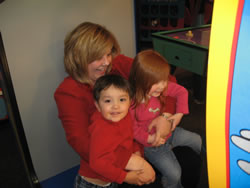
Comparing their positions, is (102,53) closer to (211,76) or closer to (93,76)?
(93,76)

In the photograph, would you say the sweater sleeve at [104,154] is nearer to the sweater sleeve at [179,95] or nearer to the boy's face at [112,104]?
the boy's face at [112,104]

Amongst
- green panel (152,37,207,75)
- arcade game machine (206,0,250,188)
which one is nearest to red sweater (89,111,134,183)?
arcade game machine (206,0,250,188)

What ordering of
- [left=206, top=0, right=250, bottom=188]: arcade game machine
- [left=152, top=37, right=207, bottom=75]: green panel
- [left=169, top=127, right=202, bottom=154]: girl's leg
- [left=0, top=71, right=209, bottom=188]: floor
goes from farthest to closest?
1. [left=152, top=37, right=207, bottom=75]: green panel
2. [left=0, top=71, right=209, bottom=188]: floor
3. [left=169, top=127, right=202, bottom=154]: girl's leg
4. [left=206, top=0, right=250, bottom=188]: arcade game machine

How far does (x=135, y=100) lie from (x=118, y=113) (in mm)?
197

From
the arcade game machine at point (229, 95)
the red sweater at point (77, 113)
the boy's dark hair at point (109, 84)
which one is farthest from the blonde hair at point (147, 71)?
the arcade game machine at point (229, 95)

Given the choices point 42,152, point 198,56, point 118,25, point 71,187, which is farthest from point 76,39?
point 198,56

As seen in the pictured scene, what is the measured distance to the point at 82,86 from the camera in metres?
1.09

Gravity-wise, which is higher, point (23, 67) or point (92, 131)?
point (23, 67)

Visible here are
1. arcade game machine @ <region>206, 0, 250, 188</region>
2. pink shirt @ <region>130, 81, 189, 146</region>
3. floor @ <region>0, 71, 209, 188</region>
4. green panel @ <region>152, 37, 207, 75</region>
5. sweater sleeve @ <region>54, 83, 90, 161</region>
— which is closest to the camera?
arcade game machine @ <region>206, 0, 250, 188</region>

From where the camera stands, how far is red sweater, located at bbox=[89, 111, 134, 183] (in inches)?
35.7

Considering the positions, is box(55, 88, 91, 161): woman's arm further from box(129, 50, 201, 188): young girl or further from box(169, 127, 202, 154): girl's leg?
box(169, 127, 202, 154): girl's leg

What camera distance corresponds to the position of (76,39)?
41.4 inches

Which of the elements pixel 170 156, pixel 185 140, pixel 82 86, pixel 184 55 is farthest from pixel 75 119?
pixel 184 55

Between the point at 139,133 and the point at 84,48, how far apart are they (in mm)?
479
